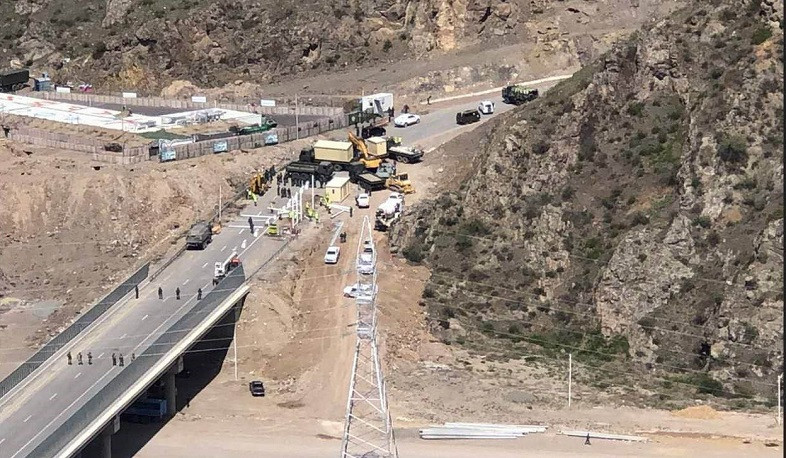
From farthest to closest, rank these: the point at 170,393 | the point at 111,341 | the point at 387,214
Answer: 1. the point at 387,214
2. the point at 170,393
3. the point at 111,341

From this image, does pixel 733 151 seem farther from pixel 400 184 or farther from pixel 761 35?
pixel 400 184

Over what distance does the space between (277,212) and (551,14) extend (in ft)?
126

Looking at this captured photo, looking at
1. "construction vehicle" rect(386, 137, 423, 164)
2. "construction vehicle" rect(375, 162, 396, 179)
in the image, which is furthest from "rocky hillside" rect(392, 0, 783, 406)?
"construction vehicle" rect(375, 162, 396, 179)

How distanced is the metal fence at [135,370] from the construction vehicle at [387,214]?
1221 centimetres

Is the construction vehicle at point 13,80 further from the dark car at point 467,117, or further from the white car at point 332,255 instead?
the white car at point 332,255

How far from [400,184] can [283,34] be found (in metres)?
33.6

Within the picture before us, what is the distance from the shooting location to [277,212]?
285ft

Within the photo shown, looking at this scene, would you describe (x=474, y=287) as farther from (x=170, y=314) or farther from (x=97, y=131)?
(x=97, y=131)

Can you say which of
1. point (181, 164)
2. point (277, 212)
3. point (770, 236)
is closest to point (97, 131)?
point (181, 164)

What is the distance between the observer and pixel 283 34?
399 feet

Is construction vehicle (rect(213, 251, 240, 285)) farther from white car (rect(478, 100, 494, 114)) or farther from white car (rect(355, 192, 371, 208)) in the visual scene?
white car (rect(478, 100, 494, 114))

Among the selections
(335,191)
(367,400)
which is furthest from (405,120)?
(367,400)

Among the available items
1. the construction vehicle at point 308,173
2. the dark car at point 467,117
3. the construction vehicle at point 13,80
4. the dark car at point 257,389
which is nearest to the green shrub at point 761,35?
the dark car at point 467,117

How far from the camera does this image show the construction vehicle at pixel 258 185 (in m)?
90.6
